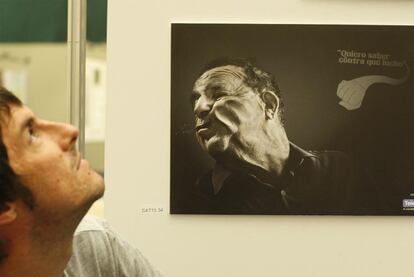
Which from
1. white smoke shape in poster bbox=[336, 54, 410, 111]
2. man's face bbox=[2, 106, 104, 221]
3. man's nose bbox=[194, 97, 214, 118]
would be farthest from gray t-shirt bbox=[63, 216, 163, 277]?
Answer: white smoke shape in poster bbox=[336, 54, 410, 111]

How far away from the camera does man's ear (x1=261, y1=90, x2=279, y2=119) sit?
189 centimetres

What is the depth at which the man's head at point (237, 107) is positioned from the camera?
1891 millimetres

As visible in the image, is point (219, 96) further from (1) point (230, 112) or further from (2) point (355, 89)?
(2) point (355, 89)

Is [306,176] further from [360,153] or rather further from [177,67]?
[177,67]

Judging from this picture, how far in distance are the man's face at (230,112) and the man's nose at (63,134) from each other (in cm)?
85

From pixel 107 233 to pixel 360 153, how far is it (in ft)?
3.29

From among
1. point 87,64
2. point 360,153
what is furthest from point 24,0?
point 360,153

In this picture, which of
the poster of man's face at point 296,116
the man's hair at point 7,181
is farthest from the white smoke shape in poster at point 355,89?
the man's hair at point 7,181

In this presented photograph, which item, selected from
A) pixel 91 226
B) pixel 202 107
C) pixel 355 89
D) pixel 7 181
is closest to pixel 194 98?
pixel 202 107

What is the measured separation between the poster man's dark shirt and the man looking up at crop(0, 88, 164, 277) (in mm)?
885

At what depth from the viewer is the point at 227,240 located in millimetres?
1903

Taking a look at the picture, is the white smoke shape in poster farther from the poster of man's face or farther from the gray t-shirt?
the gray t-shirt

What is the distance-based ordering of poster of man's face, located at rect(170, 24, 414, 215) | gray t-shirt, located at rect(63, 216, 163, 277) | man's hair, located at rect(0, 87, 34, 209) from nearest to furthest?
1. man's hair, located at rect(0, 87, 34, 209)
2. gray t-shirt, located at rect(63, 216, 163, 277)
3. poster of man's face, located at rect(170, 24, 414, 215)

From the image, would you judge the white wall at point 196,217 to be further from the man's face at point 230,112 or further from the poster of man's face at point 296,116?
the man's face at point 230,112
